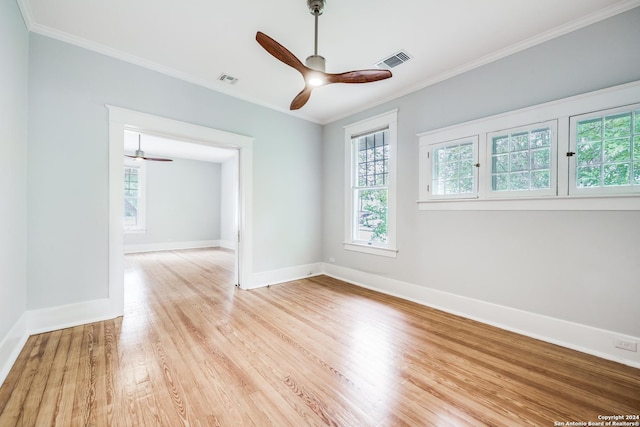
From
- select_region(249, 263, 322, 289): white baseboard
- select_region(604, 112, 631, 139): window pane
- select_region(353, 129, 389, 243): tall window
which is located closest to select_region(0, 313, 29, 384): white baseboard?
select_region(249, 263, 322, 289): white baseboard

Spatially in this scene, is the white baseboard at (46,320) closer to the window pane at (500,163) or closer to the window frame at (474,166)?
the window frame at (474,166)

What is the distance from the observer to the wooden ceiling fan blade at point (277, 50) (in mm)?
1966

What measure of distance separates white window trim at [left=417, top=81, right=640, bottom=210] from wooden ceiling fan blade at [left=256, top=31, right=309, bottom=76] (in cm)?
204

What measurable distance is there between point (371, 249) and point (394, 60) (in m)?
2.62

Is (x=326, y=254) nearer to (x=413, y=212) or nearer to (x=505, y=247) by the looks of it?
(x=413, y=212)


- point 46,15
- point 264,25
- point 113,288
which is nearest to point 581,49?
point 264,25

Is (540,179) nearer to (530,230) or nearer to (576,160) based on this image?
(576,160)

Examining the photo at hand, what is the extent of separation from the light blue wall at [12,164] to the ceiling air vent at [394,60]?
3276 mm

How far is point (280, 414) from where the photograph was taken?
1.54 m

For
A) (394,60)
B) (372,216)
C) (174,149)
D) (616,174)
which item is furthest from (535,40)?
(174,149)

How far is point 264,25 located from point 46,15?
1.99 metres

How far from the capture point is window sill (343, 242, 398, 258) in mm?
3797

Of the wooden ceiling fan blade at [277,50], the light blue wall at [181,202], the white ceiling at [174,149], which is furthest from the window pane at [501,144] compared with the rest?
the light blue wall at [181,202]

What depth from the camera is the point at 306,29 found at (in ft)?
8.02
